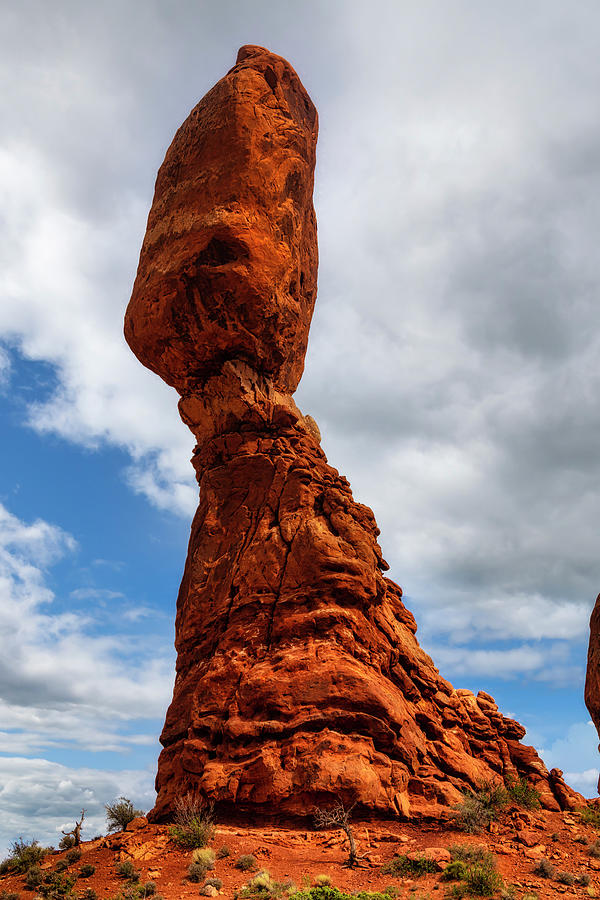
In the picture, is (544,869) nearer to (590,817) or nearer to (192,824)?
(590,817)

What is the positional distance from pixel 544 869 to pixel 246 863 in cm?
594

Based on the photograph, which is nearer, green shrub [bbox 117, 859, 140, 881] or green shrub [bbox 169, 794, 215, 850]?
green shrub [bbox 117, 859, 140, 881]

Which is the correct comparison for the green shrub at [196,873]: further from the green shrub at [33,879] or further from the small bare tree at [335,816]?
the green shrub at [33,879]

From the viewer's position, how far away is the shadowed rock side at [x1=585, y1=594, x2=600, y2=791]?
21334 mm

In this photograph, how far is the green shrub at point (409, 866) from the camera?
503 inches

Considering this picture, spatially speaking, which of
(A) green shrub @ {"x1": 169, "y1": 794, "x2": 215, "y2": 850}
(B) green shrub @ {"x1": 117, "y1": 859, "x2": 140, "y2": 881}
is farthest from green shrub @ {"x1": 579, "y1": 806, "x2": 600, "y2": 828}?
(B) green shrub @ {"x1": 117, "y1": 859, "x2": 140, "y2": 881}

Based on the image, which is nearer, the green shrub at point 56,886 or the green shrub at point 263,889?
the green shrub at point 263,889

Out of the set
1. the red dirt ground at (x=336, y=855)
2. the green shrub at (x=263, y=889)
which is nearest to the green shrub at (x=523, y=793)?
the red dirt ground at (x=336, y=855)

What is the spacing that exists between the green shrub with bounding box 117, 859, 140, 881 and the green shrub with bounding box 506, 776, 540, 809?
10.4m

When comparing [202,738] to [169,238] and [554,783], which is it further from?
[169,238]

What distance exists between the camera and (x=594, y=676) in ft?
70.6

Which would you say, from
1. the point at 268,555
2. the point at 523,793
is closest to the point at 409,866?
the point at 523,793

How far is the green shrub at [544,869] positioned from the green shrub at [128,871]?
7993 millimetres

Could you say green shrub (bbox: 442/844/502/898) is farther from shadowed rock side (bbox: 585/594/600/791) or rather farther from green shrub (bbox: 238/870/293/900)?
shadowed rock side (bbox: 585/594/600/791)
